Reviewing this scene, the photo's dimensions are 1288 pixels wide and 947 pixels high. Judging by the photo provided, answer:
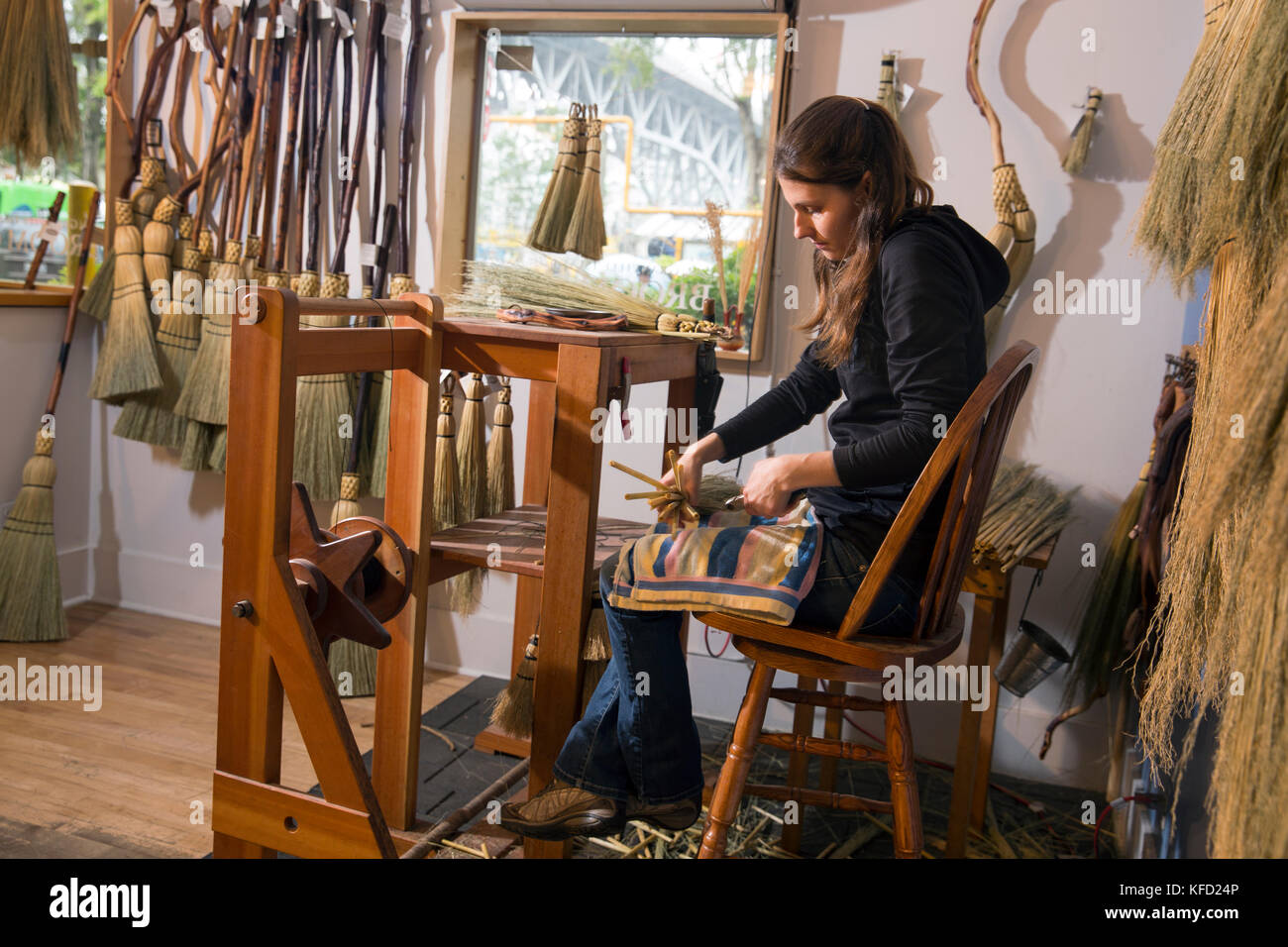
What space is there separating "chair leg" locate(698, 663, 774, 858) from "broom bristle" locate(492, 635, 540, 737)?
0.80 meters

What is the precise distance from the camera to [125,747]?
249cm

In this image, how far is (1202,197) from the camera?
1255 millimetres

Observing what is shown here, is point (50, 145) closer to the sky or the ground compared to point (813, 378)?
closer to the sky

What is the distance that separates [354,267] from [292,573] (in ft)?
5.69

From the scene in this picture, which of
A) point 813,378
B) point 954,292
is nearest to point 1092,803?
point 813,378

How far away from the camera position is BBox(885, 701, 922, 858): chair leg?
1.64 metres

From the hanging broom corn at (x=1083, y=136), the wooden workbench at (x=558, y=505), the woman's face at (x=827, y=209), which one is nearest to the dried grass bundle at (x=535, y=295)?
the wooden workbench at (x=558, y=505)

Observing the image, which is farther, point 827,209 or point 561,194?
point 561,194

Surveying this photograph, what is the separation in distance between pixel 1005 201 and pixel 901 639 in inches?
54.7

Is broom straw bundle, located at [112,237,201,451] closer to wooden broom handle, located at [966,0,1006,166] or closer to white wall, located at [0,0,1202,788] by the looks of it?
white wall, located at [0,0,1202,788]

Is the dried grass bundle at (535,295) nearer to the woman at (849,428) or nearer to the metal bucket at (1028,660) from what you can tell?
the woman at (849,428)

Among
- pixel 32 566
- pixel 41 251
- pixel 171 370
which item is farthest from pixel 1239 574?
pixel 41 251

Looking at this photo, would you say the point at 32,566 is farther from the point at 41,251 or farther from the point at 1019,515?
the point at 1019,515
